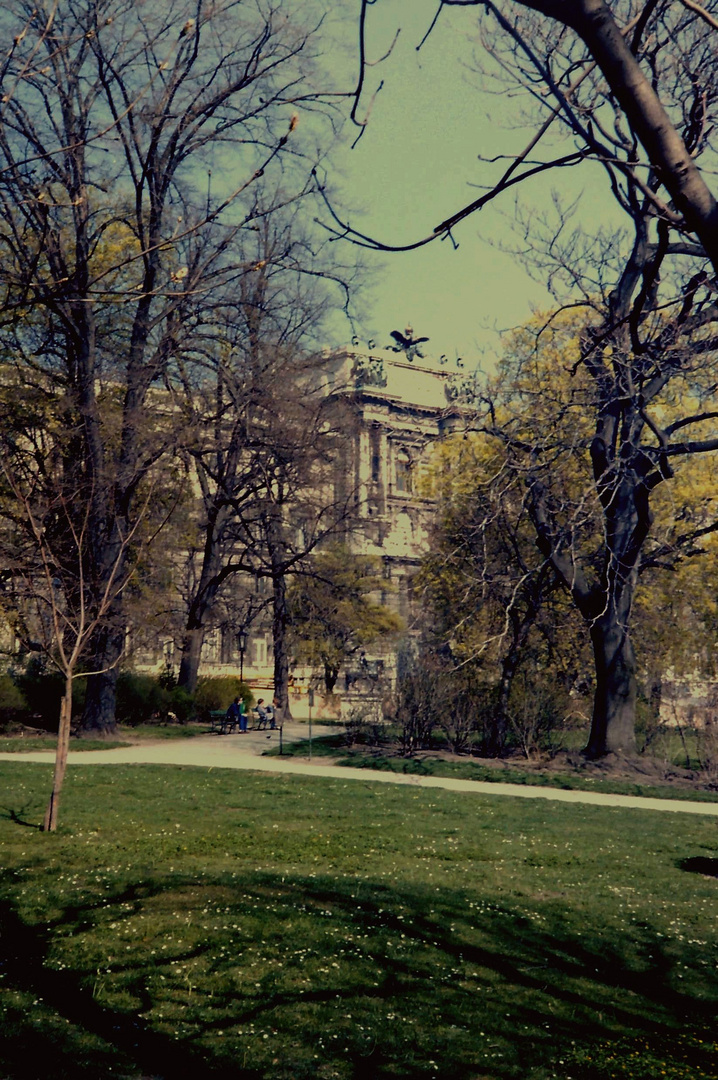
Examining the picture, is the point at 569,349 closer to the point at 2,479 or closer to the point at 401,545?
the point at 2,479

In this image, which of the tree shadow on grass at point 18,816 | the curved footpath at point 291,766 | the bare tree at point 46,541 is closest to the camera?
the tree shadow on grass at point 18,816

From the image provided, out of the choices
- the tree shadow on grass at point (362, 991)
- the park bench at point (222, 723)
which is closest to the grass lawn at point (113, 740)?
the park bench at point (222, 723)

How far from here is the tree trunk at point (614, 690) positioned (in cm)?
2105

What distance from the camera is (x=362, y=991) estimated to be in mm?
6609

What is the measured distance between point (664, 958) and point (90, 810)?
742cm

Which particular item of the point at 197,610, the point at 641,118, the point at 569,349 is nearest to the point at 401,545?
the point at 197,610

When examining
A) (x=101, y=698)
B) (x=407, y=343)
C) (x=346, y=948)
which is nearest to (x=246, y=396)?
(x=101, y=698)

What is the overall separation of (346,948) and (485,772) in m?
12.5

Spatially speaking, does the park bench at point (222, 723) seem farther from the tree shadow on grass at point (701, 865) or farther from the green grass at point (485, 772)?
the tree shadow on grass at point (701, 865)

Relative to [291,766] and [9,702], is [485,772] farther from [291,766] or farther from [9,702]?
[9,702]

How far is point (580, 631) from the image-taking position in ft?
80.7

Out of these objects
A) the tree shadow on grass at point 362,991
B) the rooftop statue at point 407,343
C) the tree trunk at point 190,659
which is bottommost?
the tree shadow on grass at point 362,991

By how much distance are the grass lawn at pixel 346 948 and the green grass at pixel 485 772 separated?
496 centimetres

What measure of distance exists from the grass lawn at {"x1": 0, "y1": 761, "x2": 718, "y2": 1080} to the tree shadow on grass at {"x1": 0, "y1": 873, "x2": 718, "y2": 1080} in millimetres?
19
